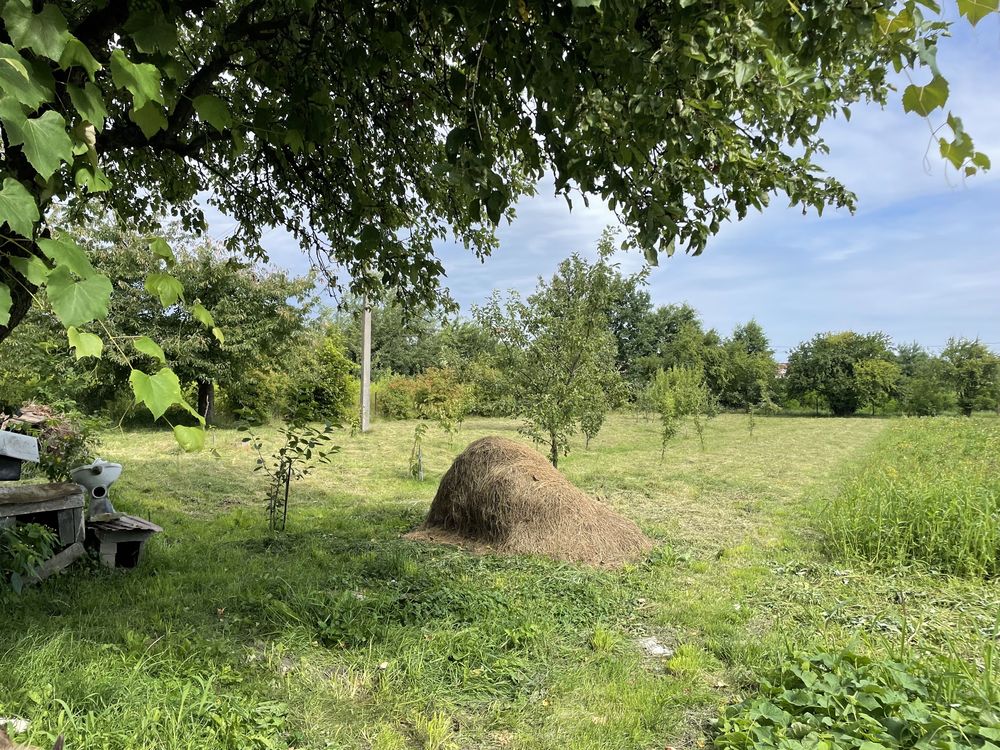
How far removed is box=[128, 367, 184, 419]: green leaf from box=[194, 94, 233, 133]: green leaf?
73 centimetres

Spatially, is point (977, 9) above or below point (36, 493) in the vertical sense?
above

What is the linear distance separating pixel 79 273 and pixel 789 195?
10.6 ft

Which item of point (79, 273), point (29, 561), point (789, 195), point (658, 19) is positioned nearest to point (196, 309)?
point (79, 273)

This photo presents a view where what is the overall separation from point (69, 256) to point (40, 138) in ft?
0.77

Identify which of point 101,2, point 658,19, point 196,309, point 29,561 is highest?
point 658,19

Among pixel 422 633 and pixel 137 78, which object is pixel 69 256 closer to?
pixel 137 78

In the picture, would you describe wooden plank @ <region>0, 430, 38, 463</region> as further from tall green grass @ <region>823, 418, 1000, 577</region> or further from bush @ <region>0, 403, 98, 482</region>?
tall green grass @ <region>823, 418, 1000, 577</region>

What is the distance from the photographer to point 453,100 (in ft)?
10.5

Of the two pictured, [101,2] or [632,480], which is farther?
[632,480]

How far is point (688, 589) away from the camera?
196 inches

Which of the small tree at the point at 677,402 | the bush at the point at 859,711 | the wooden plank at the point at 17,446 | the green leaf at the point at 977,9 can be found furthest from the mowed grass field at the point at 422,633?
the small tree at the point at 677,402

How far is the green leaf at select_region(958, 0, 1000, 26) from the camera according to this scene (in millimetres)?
968

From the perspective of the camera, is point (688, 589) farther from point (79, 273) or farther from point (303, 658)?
point (79, 273)

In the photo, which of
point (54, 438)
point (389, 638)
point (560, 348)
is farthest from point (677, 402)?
point (54, 438)
